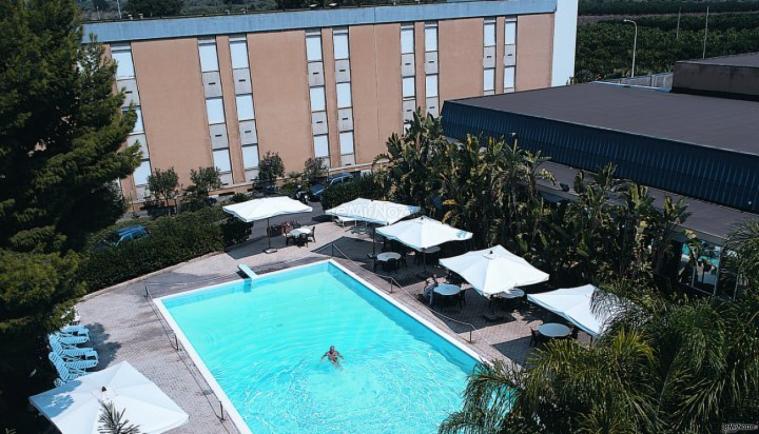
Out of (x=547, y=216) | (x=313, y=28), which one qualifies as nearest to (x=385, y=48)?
(x=313, y=28)

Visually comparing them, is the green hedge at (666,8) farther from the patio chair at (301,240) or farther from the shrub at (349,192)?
the patio chair at (301,240)

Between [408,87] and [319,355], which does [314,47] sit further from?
[319,355]

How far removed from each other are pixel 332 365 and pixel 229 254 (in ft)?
36.1

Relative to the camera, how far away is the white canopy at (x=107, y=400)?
14281 mm

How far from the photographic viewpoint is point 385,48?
43594mm

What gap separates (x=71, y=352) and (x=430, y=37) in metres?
33.0

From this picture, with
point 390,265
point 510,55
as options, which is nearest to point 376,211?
point 390,265

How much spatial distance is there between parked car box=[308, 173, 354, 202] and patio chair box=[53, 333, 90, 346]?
701 inches

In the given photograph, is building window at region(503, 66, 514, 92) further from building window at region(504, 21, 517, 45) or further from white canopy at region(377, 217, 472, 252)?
white canopy at region(377, 217, 472, 252)

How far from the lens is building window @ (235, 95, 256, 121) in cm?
4019

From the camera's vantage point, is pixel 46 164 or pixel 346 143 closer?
pixel 46 164

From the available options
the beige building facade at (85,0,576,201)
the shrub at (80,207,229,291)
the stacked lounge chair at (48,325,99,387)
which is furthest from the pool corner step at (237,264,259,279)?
the beige building facade at (85,0,576,201)

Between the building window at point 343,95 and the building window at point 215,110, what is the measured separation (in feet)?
25.9

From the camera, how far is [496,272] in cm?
2073
